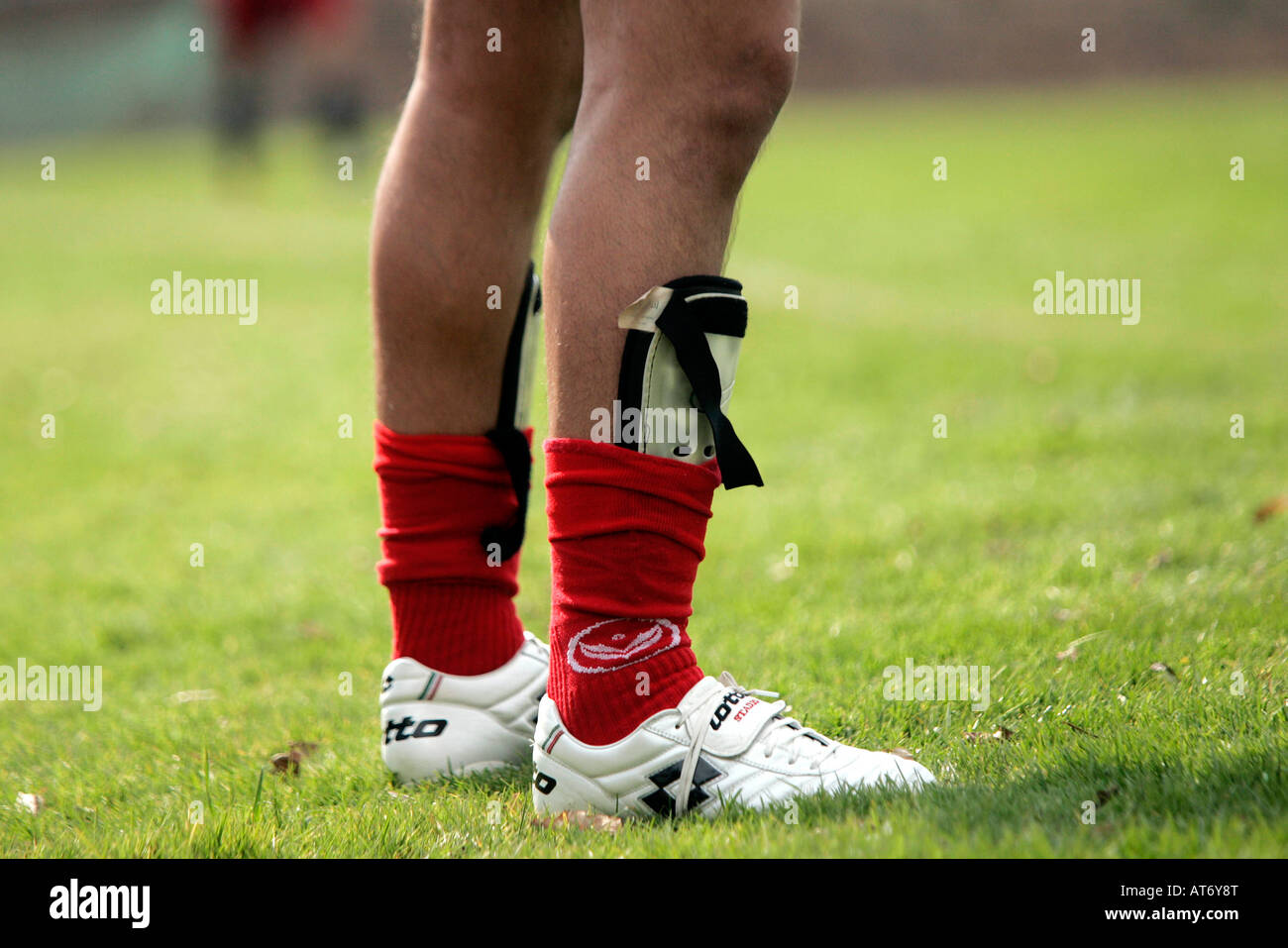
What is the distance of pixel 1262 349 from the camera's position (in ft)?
18.0

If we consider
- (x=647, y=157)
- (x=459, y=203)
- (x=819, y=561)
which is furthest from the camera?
(x=819, y=561)

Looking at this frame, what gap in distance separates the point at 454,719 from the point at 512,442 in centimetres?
42

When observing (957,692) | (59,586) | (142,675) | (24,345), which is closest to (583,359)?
(957,692)

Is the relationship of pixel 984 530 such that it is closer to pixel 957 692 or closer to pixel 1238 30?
pixel 957 692

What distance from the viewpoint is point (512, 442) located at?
5.95 ft

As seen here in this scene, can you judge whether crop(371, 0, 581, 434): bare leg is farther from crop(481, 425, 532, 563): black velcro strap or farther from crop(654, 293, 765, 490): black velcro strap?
crop(654, 293, 765, 490): black velcro strap

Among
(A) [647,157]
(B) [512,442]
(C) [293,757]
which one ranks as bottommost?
(C) [293,757]

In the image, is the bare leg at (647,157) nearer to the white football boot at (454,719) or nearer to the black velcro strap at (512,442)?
the black velcro strap at (512,442)

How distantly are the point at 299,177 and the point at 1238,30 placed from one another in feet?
76.0

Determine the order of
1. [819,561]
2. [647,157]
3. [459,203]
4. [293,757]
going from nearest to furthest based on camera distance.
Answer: [647,157] < [459,203] < [293,757] < [819,561]

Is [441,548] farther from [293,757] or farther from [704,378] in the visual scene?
[704,378]

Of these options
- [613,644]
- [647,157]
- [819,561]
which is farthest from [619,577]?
[819,561]

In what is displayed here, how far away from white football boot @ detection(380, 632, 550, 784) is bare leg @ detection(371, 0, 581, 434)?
37 centimetres

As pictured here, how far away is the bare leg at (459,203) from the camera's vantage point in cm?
173
